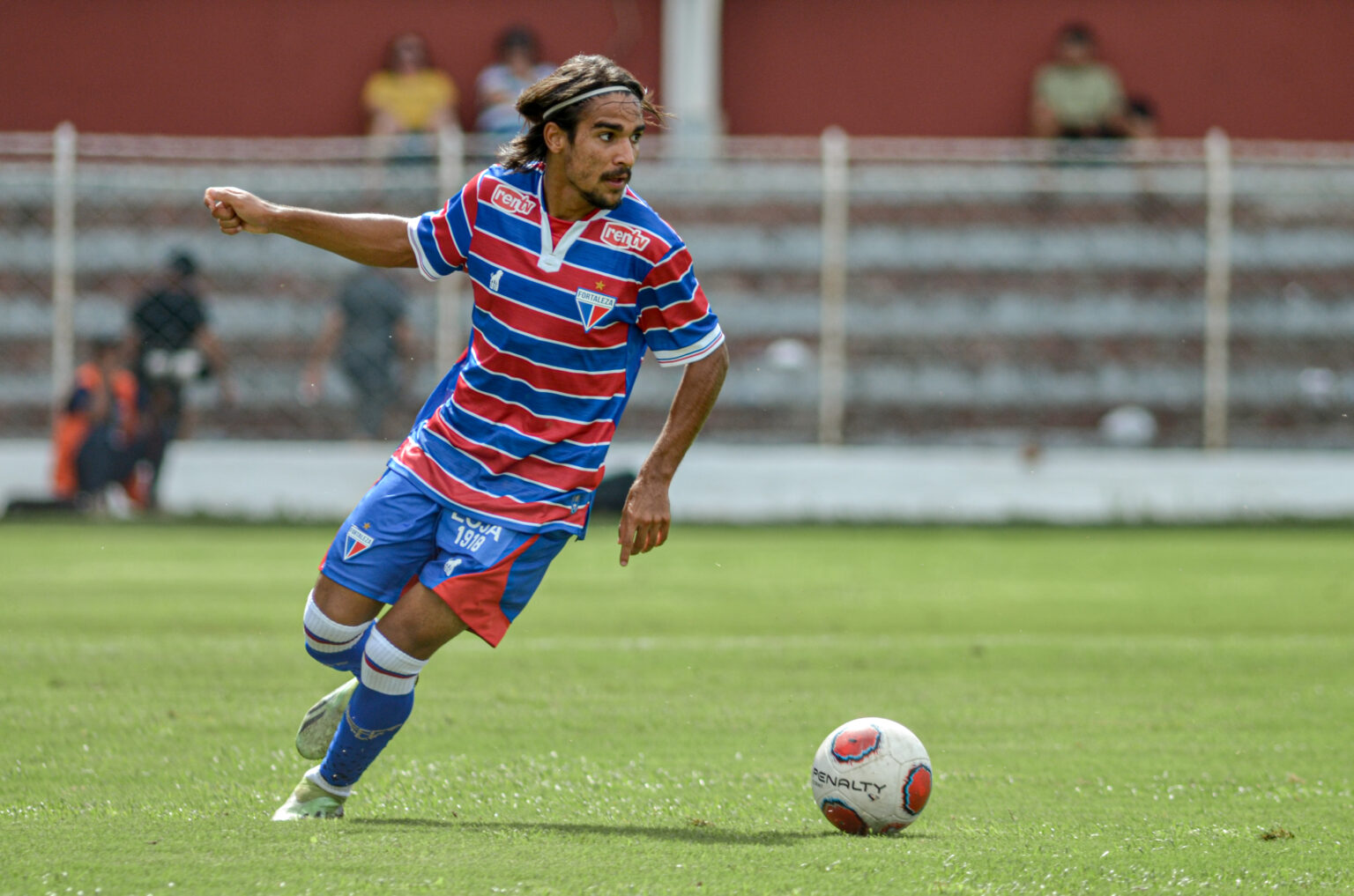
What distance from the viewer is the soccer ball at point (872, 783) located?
4586 millimetres

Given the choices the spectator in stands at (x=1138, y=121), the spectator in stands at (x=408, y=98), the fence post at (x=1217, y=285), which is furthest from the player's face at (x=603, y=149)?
the spectator in stands at (x=1138, y=121)

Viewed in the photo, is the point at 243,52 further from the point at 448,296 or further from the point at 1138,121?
the point at 1138,121

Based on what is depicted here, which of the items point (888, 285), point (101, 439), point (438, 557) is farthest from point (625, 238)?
point (101, 439)

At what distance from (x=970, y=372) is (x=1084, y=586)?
4.30 metres

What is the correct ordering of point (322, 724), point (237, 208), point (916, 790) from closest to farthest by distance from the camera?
1. point (916, 790)
2. point (237, 208)
3. point (322, 724)

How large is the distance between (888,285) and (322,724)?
34.3 ft

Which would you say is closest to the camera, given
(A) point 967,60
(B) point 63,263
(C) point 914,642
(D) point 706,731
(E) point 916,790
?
(E) point 916,790

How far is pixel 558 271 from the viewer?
4.85 m

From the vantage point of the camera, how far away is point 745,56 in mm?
18328

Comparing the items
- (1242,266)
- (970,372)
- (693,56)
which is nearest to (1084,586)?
(970,372)

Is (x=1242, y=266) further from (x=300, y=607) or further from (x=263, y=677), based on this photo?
(x=263, y=677)

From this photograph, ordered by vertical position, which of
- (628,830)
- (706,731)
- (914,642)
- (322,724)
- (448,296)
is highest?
(448,296)

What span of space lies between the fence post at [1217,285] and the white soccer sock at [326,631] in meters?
11.2

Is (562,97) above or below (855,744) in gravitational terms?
above
